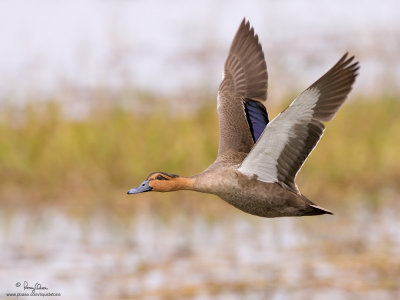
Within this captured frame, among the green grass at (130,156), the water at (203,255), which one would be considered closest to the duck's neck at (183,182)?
the water at (203,255)

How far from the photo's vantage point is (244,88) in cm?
870

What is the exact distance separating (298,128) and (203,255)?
13.9 ft

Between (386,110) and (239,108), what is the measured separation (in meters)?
6.48

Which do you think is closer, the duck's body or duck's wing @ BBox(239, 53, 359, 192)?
duck's wing @ BBox(239, 53, 359, 192)

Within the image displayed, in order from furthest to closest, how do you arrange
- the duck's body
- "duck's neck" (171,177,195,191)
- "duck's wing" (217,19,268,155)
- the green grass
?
the green grass → "duck's wing" (217,19,268,155) → "duck's neck" (171,177,195,191) → the duck's body

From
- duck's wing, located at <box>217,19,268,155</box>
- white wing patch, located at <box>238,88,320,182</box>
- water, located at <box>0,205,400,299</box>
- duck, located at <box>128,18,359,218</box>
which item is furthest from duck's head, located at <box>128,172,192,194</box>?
water, located at <box>0,205,400,299</box>

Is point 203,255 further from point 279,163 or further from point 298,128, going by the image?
point 298,128

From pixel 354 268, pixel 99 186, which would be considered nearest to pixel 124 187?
pixel 99 186

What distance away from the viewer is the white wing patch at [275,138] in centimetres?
682

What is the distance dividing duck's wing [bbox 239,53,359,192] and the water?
10.1 feet

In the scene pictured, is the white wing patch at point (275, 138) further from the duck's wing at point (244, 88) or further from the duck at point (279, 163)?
the duck's wing at point (244, 88)

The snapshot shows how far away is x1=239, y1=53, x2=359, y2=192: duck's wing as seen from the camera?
685cm

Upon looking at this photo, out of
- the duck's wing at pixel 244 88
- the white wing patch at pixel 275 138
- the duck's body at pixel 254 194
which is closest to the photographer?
the white wing patch at pixel 275 138

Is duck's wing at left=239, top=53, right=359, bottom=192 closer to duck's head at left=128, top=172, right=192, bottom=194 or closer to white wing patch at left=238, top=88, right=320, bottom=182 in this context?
white wing patch at left=238, top=88, right=320, bottom=182
